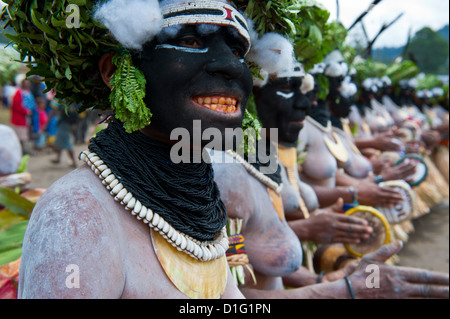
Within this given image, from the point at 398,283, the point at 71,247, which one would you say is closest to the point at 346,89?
the point at 398,283

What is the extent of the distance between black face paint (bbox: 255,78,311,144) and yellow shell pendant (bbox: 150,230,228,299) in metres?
1.70

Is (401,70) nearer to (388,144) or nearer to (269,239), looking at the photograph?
(388,144)

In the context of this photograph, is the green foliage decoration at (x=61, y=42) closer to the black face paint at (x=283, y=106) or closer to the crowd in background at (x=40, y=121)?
the black face paint at (x=283, y=106)

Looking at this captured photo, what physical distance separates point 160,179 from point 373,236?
8.91 feet

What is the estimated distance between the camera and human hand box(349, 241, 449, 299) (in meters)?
2.29

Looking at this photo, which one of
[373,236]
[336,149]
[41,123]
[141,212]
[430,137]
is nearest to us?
[141,212]

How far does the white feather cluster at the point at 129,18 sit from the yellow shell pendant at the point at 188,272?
2.18ft

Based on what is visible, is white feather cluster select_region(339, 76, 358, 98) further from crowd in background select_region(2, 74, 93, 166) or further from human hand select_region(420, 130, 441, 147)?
crowd in background select_region(2, 74, 93, 166)

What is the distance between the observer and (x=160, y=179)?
4.46ft

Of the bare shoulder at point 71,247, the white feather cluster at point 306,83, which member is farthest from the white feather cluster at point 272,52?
the white feather cluster at point 306,83

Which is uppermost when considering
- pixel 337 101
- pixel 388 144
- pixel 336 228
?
pixel 337 101

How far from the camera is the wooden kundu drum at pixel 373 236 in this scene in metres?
3.44

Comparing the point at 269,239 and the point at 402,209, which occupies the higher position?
the point at 269,239

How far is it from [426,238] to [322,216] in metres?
5.16
